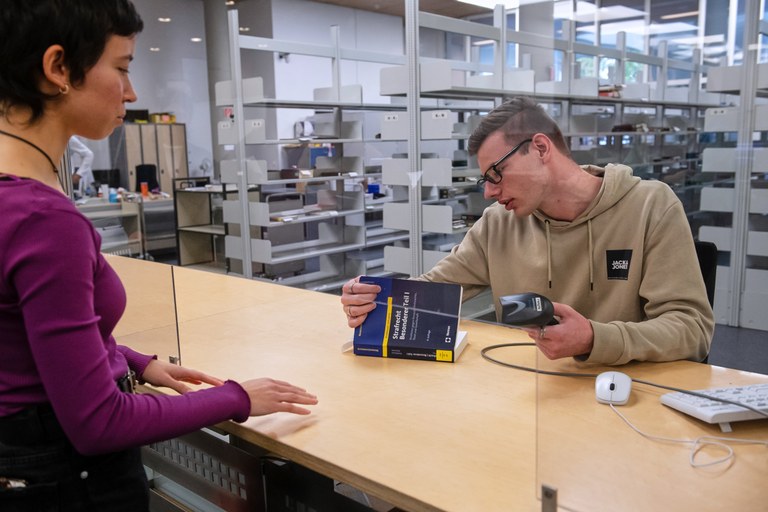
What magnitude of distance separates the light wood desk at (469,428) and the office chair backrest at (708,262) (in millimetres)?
354

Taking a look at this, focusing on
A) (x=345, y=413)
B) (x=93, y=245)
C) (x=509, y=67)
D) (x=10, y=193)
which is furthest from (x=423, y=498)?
(x=509, y=67)

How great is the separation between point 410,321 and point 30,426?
810mm

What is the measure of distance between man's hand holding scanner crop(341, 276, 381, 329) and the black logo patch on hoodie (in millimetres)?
555

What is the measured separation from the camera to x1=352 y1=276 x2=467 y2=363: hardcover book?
1428 millimetres

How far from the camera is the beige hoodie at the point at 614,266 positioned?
133 cm

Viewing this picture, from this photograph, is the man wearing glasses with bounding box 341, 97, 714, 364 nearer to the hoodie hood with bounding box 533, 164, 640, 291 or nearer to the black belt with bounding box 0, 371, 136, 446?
the hoodie hood with bounding box 533, 164, 640, 291

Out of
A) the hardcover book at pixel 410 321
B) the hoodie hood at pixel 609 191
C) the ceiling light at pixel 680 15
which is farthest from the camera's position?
the ceiling light at pixel 680 15

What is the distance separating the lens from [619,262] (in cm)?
153

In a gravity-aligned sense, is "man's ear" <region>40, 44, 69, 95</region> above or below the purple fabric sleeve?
above

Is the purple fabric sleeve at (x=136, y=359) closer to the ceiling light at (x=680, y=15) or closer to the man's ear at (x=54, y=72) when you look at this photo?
the man's ear at (x=54, y=72)

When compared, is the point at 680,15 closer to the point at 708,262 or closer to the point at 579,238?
the point at 708,262

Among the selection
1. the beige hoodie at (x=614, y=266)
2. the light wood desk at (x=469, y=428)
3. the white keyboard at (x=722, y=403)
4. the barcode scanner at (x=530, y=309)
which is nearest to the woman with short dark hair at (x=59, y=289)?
the light wood desk at (x=469, y=428)

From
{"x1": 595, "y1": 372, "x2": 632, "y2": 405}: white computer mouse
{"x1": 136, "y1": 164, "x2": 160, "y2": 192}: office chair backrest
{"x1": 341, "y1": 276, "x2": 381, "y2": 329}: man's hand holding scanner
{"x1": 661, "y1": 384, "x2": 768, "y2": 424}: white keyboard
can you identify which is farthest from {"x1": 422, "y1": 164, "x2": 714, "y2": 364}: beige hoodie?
{"x1": 136, "y1": 164, "x2": 160, "y2": 192}: office chair backrest

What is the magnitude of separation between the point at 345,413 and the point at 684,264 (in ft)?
2.74
